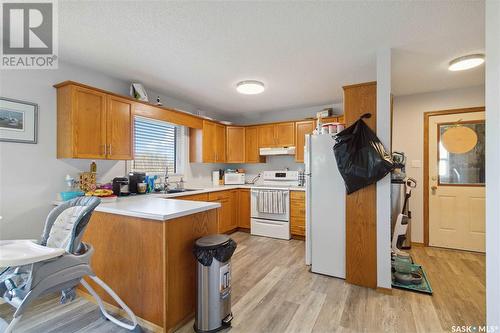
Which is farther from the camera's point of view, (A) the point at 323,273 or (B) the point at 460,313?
(A) the point at 323,273

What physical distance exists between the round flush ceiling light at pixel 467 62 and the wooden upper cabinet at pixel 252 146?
3278 mm

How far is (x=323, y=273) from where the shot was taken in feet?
9.10

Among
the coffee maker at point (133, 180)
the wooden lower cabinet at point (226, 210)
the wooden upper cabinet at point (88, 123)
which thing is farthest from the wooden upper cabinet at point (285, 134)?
the wooden upper cabinet at point (88, 123)

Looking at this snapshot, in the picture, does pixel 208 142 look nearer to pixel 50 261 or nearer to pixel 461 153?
pixel 50 261

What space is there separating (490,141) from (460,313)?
1648 mm

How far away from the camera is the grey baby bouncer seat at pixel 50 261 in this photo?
1279 millimetres

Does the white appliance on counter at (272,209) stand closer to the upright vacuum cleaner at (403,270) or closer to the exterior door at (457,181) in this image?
the upright vacuum cleaner at (403,270)

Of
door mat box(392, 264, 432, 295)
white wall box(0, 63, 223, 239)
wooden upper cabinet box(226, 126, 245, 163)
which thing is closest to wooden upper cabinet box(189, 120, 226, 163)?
wooden upper cabinet box(226, 126, 245, 163)

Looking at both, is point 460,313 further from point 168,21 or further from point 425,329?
point 168,21

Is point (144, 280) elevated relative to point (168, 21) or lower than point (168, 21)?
lower

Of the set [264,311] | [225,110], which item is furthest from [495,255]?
[225,110]

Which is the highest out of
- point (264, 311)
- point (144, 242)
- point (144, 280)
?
point (144, 242)

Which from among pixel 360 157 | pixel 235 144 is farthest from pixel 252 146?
pixel 360 157

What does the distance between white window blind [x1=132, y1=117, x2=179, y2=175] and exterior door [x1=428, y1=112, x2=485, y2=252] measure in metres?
4.50
